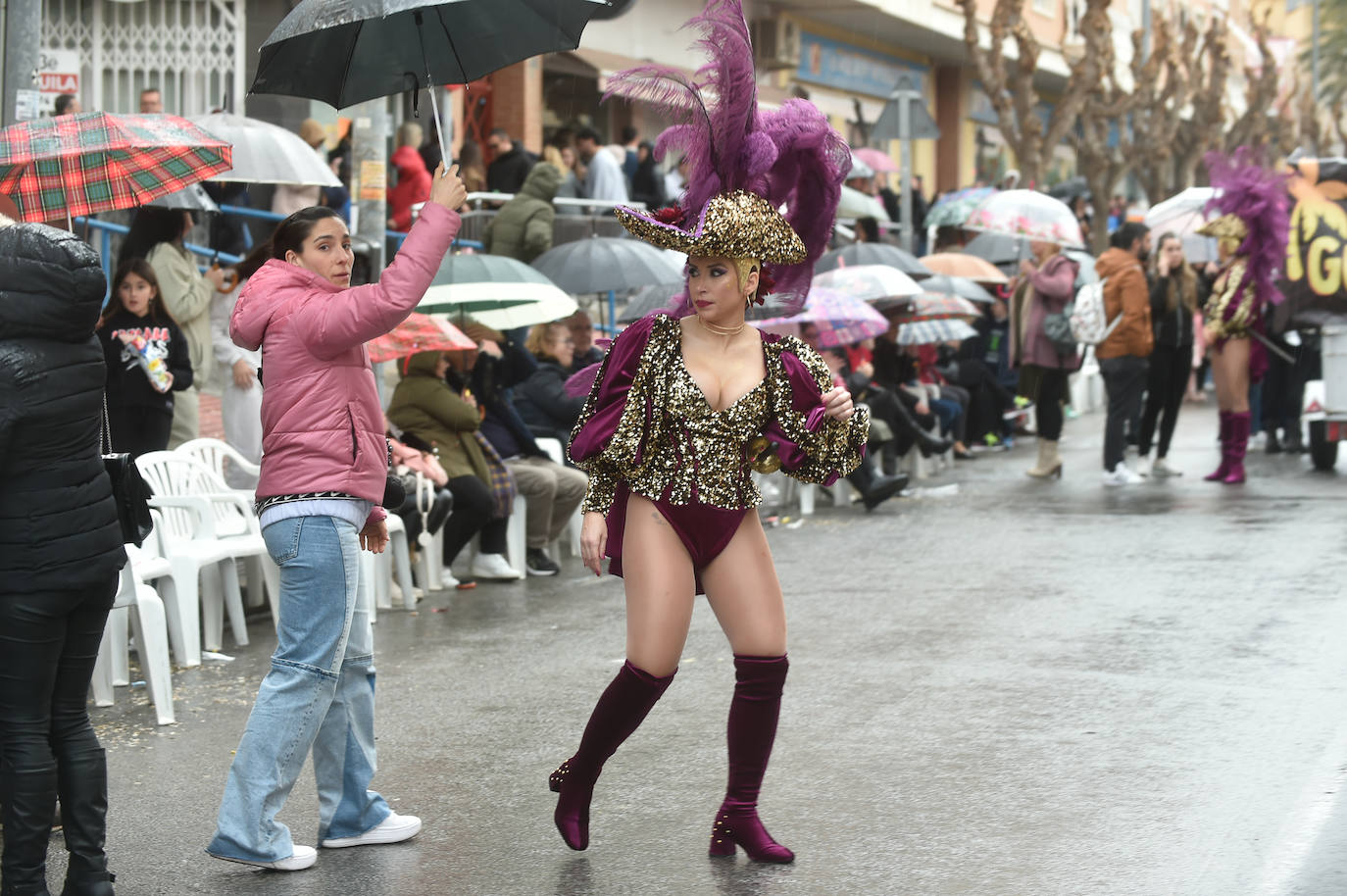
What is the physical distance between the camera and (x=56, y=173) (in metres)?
7.59

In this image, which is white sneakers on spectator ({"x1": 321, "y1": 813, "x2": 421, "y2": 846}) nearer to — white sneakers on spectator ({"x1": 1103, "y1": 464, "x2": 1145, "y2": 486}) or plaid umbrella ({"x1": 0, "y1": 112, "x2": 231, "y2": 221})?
plaid umbrella ({"x1": 0, "y1": 112, "x2": 231, "y2": 221})

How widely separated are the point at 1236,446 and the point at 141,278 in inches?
344

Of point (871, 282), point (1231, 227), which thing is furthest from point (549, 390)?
point (1231, 227)

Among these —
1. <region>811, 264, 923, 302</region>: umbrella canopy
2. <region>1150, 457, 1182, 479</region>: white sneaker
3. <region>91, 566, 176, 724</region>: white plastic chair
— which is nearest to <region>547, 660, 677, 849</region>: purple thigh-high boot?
<region>91, 566, 176, 724</region>: white plastic chair

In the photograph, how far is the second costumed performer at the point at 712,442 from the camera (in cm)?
512

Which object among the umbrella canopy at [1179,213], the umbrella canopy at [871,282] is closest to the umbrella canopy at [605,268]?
the umbrella canopy at [871,282]

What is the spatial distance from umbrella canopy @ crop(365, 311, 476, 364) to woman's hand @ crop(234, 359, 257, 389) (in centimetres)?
109

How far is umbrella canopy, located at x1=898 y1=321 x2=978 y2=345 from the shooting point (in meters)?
15.0

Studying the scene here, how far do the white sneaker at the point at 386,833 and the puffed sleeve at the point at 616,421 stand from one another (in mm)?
1133

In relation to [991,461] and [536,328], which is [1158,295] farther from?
[536,328]

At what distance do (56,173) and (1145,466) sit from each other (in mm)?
10053

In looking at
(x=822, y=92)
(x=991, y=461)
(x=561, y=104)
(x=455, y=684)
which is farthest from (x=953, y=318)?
(x=822, y=92)

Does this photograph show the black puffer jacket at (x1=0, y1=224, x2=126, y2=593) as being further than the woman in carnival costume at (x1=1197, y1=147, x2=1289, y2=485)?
No

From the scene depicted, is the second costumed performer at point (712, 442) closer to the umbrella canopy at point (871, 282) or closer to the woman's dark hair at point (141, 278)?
the woman's dark hair at point (141, 278)
